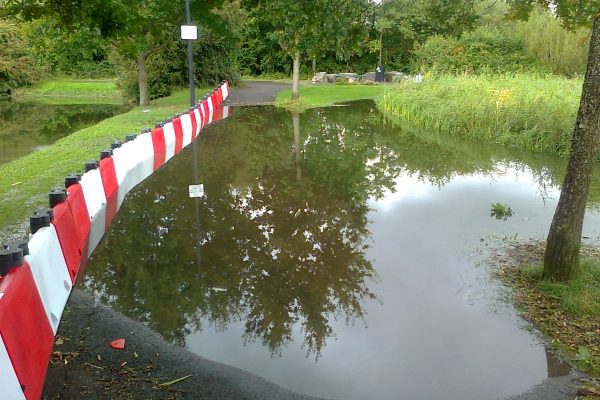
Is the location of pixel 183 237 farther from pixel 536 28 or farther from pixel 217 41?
pixel 536 28

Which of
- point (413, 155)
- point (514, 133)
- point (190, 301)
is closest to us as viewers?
point (190, 301)

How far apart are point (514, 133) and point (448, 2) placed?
31.6 feet

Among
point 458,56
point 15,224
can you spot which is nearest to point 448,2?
point 15,224

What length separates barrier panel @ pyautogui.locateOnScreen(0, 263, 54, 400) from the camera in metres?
3.14

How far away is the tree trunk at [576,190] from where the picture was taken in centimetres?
525

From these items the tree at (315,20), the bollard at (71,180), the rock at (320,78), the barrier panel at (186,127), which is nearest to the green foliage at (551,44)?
the rock at (320,78)

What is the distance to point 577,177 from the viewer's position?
540cm

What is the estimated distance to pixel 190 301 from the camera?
5.22m

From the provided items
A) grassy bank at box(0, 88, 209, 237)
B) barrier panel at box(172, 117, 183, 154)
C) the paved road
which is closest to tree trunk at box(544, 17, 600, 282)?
grassy bank at box(0, 88, 209, 237)

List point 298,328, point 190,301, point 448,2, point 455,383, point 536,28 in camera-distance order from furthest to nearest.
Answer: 1. point 536,28
2. point 448,2
3. point 190,301
4. point 298,328
5. point 455,383

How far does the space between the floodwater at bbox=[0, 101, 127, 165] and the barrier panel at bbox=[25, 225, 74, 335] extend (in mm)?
10686

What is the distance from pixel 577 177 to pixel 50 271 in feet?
15.7

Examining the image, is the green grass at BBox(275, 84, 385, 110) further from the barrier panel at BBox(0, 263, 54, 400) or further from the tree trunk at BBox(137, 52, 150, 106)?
the barrier panel at BBox(0, 263, 54, 400)

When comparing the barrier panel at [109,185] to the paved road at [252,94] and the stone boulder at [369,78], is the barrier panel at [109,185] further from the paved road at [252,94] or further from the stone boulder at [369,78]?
the stone boulder at [369,78]
